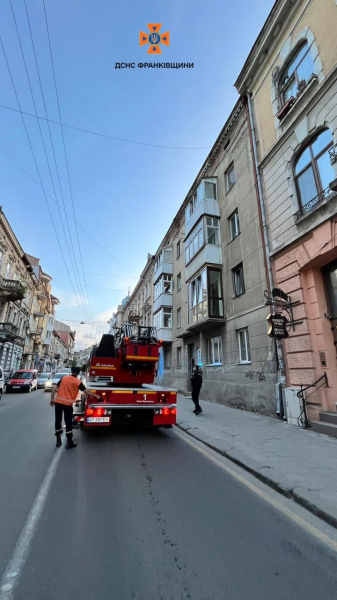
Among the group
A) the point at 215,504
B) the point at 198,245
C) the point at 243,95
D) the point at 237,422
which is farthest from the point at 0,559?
the point at 243,95

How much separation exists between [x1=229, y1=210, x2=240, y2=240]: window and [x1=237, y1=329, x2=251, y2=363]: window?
4.85 meters

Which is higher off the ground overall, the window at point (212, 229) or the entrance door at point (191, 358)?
the window at point (212, 229)

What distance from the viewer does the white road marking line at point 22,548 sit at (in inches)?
85.0

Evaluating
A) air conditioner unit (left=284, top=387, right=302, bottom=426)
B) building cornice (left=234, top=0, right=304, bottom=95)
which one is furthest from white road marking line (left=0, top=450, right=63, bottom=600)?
building cornice (left=234, top=0, right=304, bottom=95)

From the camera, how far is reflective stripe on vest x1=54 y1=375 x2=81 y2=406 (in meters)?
6.24

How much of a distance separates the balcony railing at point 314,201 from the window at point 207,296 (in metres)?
6.27

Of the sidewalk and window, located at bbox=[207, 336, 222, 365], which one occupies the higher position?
window, located at bbox=[207, 336, 222, 365]

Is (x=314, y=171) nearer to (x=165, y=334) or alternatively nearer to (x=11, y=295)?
(x=165, y=334)

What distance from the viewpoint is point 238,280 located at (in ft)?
44.6

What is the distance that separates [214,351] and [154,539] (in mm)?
12667

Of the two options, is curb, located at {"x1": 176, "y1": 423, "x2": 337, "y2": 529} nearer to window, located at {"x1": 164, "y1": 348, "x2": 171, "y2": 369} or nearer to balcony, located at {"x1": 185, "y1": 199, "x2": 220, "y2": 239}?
balcony, located at {"x1": 185, "y1": 199, "x2": 220, "y2": 239}

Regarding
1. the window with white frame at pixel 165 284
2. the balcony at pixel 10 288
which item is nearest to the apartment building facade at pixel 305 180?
the window with white frame at pixel 165 284

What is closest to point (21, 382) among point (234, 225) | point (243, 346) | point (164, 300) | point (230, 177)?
point (164, 300)

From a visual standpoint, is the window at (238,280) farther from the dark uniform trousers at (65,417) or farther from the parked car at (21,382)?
the parked car at (21,382)
